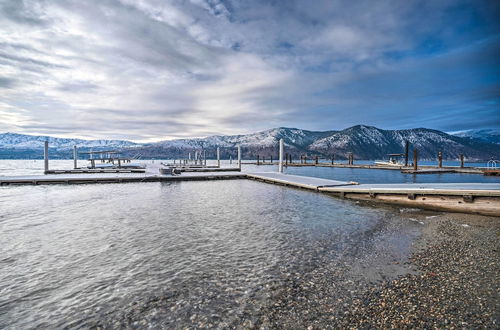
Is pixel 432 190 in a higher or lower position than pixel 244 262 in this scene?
higher

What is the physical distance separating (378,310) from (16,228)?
45.8ft

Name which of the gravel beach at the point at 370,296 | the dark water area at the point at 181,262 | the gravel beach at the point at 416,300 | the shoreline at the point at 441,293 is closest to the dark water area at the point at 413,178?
the dark water area at the point at 181,262

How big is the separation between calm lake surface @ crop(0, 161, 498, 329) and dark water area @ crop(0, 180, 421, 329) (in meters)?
0.03

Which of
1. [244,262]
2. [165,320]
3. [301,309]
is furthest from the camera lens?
[244,262]

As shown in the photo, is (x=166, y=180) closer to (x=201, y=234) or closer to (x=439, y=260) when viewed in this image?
(x=201, y=234)

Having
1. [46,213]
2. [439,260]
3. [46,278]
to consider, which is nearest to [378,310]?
[439,260]

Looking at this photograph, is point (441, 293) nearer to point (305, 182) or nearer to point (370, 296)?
point (370, 296)

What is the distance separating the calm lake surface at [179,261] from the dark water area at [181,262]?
0.03 m

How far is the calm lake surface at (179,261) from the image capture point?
470cm

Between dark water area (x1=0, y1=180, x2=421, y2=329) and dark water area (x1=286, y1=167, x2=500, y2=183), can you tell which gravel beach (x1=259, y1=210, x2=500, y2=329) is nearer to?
dark water area (x1=0, y1=180, x2=421, y2=329)

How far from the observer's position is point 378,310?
15.1ft

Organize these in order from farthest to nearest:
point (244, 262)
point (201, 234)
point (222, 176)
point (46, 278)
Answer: point (222, 176) < point (201, 234) < point (244, 262) < point (46, 278)

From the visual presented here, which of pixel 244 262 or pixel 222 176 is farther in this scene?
pixel 222 176

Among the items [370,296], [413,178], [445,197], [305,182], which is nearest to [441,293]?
[370,296]
